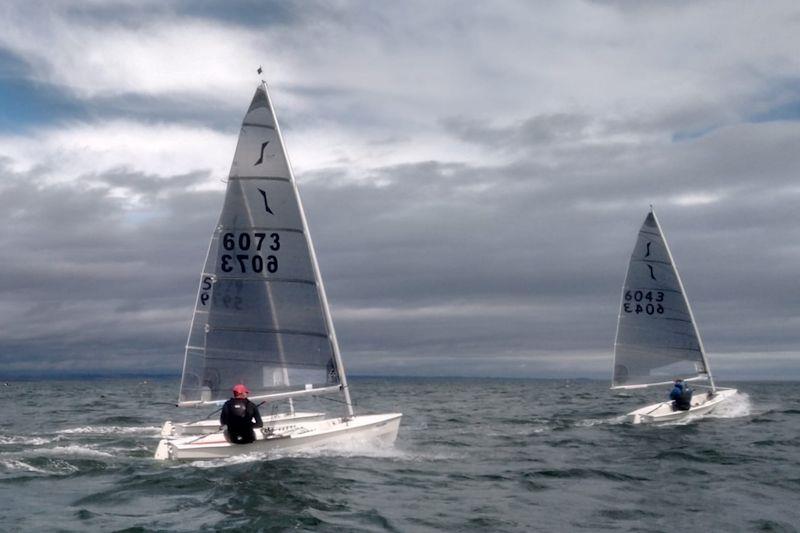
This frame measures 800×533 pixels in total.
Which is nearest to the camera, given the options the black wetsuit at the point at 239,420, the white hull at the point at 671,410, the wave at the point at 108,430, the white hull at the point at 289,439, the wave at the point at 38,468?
the wave at the point at 38,468

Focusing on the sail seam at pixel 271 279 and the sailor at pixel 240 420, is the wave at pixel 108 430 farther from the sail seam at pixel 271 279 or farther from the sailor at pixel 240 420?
the sailor at pixel 240 420

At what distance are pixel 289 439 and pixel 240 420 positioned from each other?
1.22m

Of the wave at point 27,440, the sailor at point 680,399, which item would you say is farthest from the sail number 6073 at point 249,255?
the sailor at point 680,399

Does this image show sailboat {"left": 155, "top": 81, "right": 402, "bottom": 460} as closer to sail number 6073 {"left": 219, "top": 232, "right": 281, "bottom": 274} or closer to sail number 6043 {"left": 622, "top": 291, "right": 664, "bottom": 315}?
sail number 6073 {"left": 219, "top": 232, "right": 281, "bottom": 274}

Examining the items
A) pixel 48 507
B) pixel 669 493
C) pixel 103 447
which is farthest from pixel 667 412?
pixel 48 507

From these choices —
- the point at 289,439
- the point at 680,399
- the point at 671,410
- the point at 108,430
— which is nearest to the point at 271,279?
the point at 289,439

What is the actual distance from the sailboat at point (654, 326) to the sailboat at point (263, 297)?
16.4 m

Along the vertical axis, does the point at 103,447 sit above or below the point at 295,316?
below

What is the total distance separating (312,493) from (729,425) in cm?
1926

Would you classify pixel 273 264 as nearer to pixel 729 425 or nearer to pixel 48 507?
pixel 48 507

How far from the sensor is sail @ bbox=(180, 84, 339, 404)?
2044 centimetres

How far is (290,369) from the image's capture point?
20.7 m

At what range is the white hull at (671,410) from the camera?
29.4 m

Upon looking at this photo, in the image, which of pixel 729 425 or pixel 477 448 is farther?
pixel 729 425
